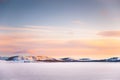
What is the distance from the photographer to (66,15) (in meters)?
3.77

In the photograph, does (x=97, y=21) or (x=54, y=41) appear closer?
(x=97, y=21)

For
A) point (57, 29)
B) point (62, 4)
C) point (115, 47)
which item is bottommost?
point (115, 47)

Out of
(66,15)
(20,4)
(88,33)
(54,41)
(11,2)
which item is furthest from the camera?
(54,41)

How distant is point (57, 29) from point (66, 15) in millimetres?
419

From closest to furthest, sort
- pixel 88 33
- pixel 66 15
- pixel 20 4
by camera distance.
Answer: pixel 20 4 < pixel 66 15 < pixel 88 33

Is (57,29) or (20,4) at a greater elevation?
(20,4)

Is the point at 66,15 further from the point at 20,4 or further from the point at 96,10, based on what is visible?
the point at 20,4

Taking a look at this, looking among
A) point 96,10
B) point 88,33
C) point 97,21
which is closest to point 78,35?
point 88,33

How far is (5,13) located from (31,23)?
761 millimetres

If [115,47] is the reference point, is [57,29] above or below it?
above

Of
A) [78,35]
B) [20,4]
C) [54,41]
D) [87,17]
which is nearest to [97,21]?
[87,17]

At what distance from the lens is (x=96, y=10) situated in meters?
3.53

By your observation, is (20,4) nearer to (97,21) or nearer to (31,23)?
(31,23)

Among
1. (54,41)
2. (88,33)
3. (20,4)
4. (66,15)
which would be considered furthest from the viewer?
(54,41)
